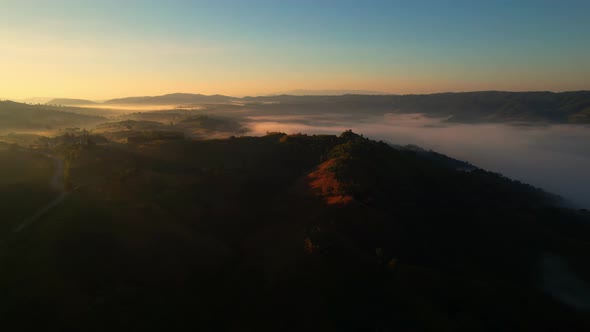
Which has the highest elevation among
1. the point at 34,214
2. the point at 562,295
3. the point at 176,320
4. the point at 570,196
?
the point at 34,214

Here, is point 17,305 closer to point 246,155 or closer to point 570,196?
point 246,155

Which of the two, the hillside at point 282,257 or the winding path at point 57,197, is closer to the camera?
the hillside at point 282,257

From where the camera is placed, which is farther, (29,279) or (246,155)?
(246,155)

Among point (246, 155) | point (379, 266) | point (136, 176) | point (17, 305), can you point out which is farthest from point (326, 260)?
point (246, 155)

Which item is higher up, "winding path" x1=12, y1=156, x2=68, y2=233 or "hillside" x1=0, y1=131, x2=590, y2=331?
"winding path" x1=12, y1=156, x2=68, y2=233

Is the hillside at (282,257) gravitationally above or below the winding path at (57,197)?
below

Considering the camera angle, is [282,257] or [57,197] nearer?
[282,257]

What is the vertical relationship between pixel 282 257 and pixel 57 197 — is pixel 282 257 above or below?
below

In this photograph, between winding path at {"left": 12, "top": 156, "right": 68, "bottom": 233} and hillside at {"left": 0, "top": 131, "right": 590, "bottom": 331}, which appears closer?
hillside at {"left": 0, "top": 131, "right": 590, "bottom": 331}
